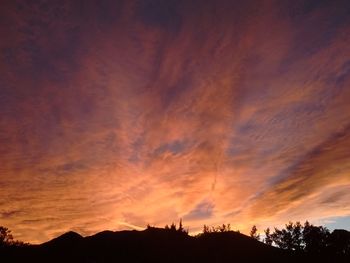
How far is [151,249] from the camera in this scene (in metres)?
39.2

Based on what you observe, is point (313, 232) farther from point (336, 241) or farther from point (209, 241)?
A: point (209, 241)

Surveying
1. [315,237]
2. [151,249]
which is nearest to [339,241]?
[315,237]

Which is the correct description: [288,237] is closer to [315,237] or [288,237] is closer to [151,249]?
[315,237]

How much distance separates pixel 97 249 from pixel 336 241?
58933 mm

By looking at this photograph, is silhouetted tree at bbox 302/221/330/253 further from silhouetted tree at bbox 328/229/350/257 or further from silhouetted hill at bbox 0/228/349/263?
silhouetted hill at bbox 0/228/349/263

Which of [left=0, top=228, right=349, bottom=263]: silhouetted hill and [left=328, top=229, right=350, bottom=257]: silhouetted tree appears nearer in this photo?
[left=0, top=228, right=349, bottom=263]: silhouetted hill

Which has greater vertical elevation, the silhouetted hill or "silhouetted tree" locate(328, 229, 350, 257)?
"silhouetted tree" locate(328, 229, 350, 257)

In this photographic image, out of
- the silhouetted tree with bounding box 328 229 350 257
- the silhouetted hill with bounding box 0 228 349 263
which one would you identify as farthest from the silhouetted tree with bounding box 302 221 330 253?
the silhouetted hill with bounding box 0 228 349 263

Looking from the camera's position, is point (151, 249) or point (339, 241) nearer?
point (151, 249)

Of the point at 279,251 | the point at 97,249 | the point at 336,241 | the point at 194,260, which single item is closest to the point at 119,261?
the point at 97,249

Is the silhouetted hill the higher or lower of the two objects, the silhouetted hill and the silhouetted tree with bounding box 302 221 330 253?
the lower

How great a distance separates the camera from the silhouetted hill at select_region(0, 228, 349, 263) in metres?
35.9

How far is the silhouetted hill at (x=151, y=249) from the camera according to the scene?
35.9 metres

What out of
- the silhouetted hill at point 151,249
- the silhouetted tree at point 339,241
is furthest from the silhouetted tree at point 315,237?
the silhouetted hill at point 151,249
